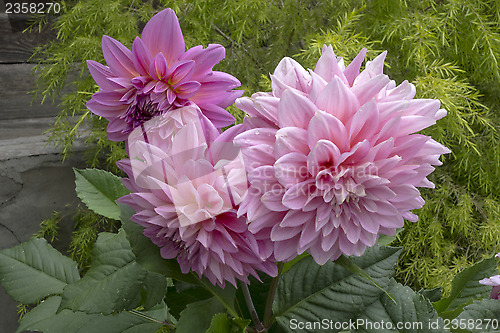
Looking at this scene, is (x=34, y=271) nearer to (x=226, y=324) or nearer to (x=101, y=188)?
(x=101, y=188)

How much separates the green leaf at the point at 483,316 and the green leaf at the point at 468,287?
70 mm

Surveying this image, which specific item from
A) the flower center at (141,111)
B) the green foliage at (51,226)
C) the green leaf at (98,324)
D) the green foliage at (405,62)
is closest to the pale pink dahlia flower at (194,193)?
the flower center at (141,111)

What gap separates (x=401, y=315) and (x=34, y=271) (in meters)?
0.29

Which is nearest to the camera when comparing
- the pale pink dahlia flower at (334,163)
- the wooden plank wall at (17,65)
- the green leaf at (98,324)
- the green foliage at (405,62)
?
the pale pink dahlia flower at (334,163)

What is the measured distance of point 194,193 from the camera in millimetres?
199

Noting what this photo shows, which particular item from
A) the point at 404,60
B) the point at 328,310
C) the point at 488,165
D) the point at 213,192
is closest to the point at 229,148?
the point at 213,192

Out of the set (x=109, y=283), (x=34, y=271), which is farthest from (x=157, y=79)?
(x=34, y=271)

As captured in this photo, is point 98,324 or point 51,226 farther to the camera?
point 51,226

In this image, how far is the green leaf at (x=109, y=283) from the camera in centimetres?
25

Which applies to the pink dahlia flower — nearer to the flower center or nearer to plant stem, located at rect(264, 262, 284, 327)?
the flower center

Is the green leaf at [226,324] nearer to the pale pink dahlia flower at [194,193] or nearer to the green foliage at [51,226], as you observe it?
the pale pink dahlia flower at [194,193]

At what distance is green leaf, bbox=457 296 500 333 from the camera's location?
0.83 ft

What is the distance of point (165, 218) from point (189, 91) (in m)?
0.06

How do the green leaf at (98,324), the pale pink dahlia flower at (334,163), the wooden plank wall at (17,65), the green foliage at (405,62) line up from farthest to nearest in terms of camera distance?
the wooden plank wall at (17,65) → the green foliage at (405,62) → the green leaf at (98,324) → the pale pink dahlia flower at (334,163)
